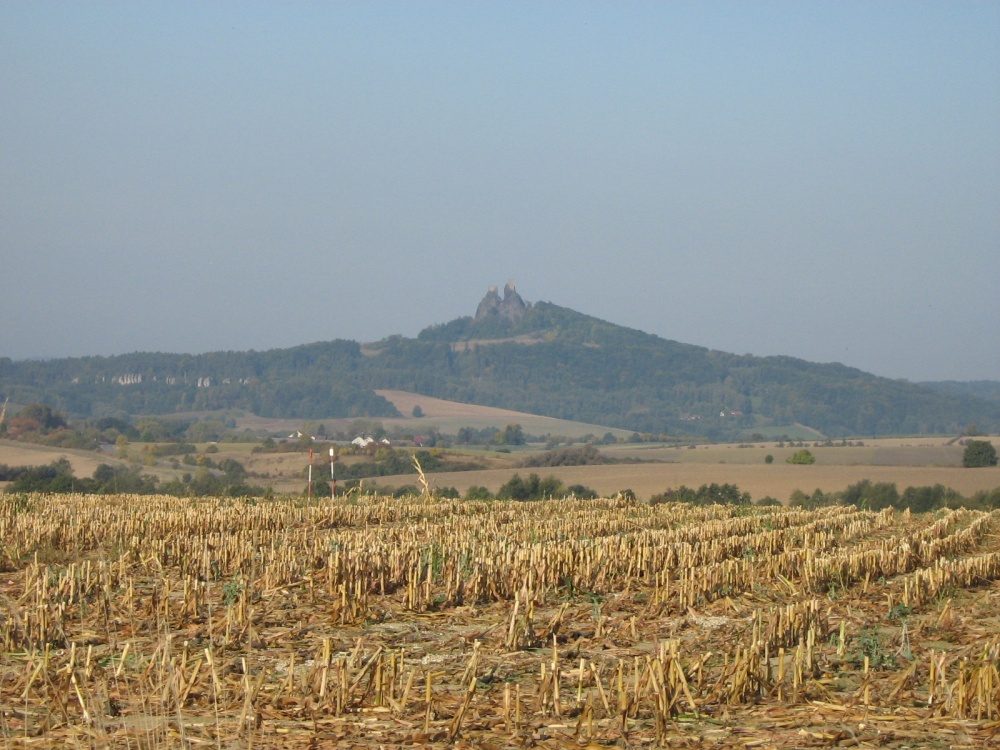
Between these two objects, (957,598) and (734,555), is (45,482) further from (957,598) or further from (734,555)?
(957,598)

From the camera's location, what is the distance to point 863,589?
13.6 metres

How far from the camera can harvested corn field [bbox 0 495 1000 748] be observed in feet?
23.5

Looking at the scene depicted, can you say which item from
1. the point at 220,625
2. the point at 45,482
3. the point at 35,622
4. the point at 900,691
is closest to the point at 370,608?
the point at 220,625

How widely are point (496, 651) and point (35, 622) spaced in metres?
3.73

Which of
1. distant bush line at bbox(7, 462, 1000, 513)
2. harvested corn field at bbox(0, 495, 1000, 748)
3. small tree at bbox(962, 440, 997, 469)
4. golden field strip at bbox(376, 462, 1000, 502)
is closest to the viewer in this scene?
harvested corn field at bbox(0, 495, 1000, 748)

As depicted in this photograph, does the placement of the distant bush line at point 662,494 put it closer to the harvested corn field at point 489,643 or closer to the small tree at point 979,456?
the small tree at point 979,456

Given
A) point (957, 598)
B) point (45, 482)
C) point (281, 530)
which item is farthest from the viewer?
point (45, 482)

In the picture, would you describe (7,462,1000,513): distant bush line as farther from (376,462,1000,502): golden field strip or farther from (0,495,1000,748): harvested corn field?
(0,495,1000,748): harvested corn field

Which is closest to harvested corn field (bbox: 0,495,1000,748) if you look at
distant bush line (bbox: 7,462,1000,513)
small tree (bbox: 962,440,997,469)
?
distant bush line (bbox: 7,462,1000,513)

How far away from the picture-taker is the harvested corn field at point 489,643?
715 cm

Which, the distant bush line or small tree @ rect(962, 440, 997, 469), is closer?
the distant bush line

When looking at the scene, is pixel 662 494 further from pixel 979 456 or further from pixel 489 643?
pixel 489 643

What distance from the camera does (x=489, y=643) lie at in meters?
9.98

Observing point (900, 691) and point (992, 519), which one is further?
point (992, 519)
